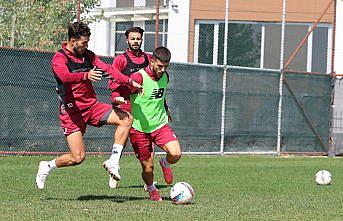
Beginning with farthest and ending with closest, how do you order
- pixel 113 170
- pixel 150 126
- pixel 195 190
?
pixel 195 190
pixel 150 126
pixel 113 170

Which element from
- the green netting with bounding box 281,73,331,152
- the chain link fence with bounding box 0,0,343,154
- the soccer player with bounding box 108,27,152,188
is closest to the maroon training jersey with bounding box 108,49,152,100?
the soccer player with bounding box 108,27,152,188

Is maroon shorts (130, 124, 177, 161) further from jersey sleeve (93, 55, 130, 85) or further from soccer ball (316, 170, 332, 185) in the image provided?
soccer ball (316, 170, 332, 185)

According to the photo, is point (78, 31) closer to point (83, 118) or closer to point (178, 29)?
point (83, 118)

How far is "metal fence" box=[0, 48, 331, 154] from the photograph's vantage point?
17031mm

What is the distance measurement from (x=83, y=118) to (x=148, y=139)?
2.57 ft

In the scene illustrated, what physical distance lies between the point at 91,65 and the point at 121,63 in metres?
1.35

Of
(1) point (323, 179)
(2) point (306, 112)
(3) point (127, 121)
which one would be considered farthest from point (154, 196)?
(2) point (306, 112)

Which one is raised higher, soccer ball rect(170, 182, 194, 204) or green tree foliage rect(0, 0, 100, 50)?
green tree foliage rect(0, 0, 100, 50)

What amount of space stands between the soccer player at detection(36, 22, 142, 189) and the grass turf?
0.56m

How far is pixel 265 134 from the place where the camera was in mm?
21156

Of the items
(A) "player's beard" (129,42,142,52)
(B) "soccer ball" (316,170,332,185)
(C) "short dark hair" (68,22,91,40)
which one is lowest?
(B) "soccer ball" (316,170,332,185)

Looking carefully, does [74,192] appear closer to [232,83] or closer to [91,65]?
[91,65]

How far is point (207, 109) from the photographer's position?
66.0 feet

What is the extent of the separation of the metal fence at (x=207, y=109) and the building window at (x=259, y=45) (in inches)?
23.1
